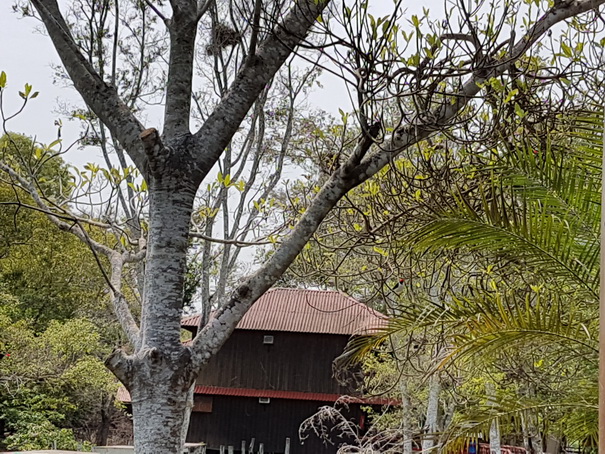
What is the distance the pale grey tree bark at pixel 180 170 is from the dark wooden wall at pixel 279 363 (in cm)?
1526

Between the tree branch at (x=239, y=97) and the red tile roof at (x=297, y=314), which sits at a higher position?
the red tile roof at (x=297, y=314)

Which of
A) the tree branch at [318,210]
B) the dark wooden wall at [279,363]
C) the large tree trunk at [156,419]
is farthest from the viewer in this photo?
the dark wooden wall at [279,363]

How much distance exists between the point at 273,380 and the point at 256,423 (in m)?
1.30

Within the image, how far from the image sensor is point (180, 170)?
10.3ft

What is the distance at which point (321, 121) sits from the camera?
10.2 meters

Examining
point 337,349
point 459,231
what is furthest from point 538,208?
point 337,349

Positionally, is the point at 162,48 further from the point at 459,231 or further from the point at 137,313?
the point at 137,313

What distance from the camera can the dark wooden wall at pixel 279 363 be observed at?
18109 millimetres

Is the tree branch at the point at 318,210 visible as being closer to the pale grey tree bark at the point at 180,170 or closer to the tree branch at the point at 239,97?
the pale grey tree bark at the point at 180,170

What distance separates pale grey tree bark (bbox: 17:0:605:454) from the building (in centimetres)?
1471

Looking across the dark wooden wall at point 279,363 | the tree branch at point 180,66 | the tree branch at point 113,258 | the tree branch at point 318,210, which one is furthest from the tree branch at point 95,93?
the dark wooden wall at point 279,363

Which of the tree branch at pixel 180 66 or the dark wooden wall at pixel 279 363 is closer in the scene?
the tree branch at pixel 180 66

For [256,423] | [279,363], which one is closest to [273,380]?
[279,363]

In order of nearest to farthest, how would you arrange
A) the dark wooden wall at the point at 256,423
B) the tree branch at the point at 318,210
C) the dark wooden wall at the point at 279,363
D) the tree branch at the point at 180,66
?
the tree branch at the point at 318,210 → the tree branch at the point at 180,66 → the dark wooden wall at the point at 256,423 → the dark wooden wall at the point at 279,363
